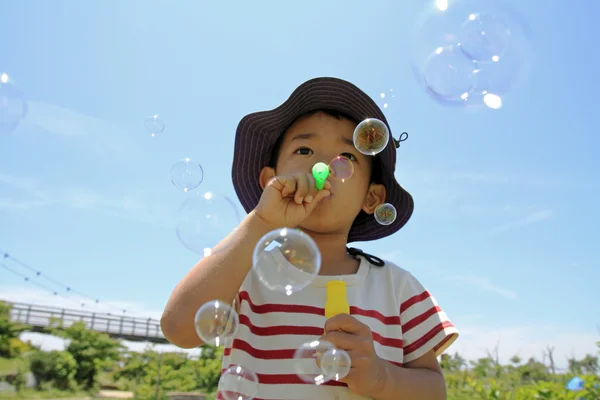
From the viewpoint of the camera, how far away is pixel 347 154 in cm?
213

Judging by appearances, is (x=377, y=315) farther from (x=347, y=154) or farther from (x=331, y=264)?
(x=347, y=154)

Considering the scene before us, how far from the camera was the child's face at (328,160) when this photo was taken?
200cm

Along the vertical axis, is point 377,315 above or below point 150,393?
above

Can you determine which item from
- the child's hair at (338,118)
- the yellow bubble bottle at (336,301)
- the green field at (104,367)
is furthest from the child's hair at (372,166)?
the green field at (104,367)

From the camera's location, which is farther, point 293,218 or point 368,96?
point 368,96

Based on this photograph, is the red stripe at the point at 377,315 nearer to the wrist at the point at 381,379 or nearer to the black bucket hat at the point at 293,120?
the wrist at the point at 381,379

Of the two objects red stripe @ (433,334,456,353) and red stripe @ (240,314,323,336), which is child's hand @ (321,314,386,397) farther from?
red stripe @ (433,334,456,353)

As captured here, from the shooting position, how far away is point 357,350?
4.94 feet

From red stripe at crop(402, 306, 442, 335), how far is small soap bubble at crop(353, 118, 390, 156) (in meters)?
0.76

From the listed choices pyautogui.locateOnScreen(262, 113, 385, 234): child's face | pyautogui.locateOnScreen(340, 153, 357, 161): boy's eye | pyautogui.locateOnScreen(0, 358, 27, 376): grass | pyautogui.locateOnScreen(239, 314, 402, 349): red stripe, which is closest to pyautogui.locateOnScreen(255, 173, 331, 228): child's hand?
pyautogui.locateOnScreen(262, 113, 385, 234): child's face

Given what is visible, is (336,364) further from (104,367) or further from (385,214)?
(104,367)

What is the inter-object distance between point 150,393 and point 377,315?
15082 mm

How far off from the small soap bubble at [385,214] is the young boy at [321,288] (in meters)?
0.04

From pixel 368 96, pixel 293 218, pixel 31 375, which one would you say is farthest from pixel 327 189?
pixel 31 375
